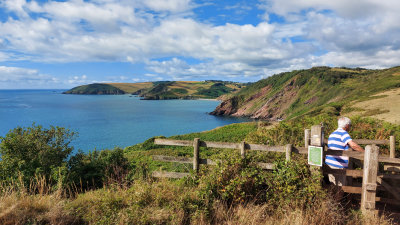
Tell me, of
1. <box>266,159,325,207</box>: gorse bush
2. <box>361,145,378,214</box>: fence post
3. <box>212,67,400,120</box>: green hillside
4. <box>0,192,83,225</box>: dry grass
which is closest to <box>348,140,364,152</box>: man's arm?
<box>361,145,378,214</box>: fence post

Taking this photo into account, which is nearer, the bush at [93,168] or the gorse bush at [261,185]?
the gorse bush at [261,185]

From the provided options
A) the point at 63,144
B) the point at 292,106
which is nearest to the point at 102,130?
the point at 63,144

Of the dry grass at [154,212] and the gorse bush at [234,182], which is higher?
the gorse bush at [234,182]

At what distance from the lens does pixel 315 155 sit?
5.54 m

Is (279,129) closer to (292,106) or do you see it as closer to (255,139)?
(255,139)

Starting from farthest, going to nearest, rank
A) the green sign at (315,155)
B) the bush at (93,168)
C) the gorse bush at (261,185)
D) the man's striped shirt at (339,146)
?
the bush at (93,168) < the man's striped shirt at (339,146) < the green sign at (315,155) < the gorse bush at (261,185)

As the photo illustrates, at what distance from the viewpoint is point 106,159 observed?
13078 millimetres

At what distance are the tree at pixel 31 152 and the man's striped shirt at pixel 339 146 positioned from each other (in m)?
9.90

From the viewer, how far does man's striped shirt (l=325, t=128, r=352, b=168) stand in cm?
581

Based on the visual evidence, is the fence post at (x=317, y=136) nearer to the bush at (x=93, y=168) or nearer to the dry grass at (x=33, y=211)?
the dry grass at (x=33, y=211)

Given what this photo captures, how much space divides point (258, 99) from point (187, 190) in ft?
409

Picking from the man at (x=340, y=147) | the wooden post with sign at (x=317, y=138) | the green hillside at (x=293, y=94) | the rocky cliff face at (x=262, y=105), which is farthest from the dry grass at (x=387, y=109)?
the rocky cliff face at (x=262, y=105)

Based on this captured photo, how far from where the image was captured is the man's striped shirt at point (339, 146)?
19.1 feet

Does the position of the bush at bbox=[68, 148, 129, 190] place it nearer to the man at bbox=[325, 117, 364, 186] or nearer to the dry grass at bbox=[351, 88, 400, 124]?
the man at bbox=[325, 117, 364, 186]
